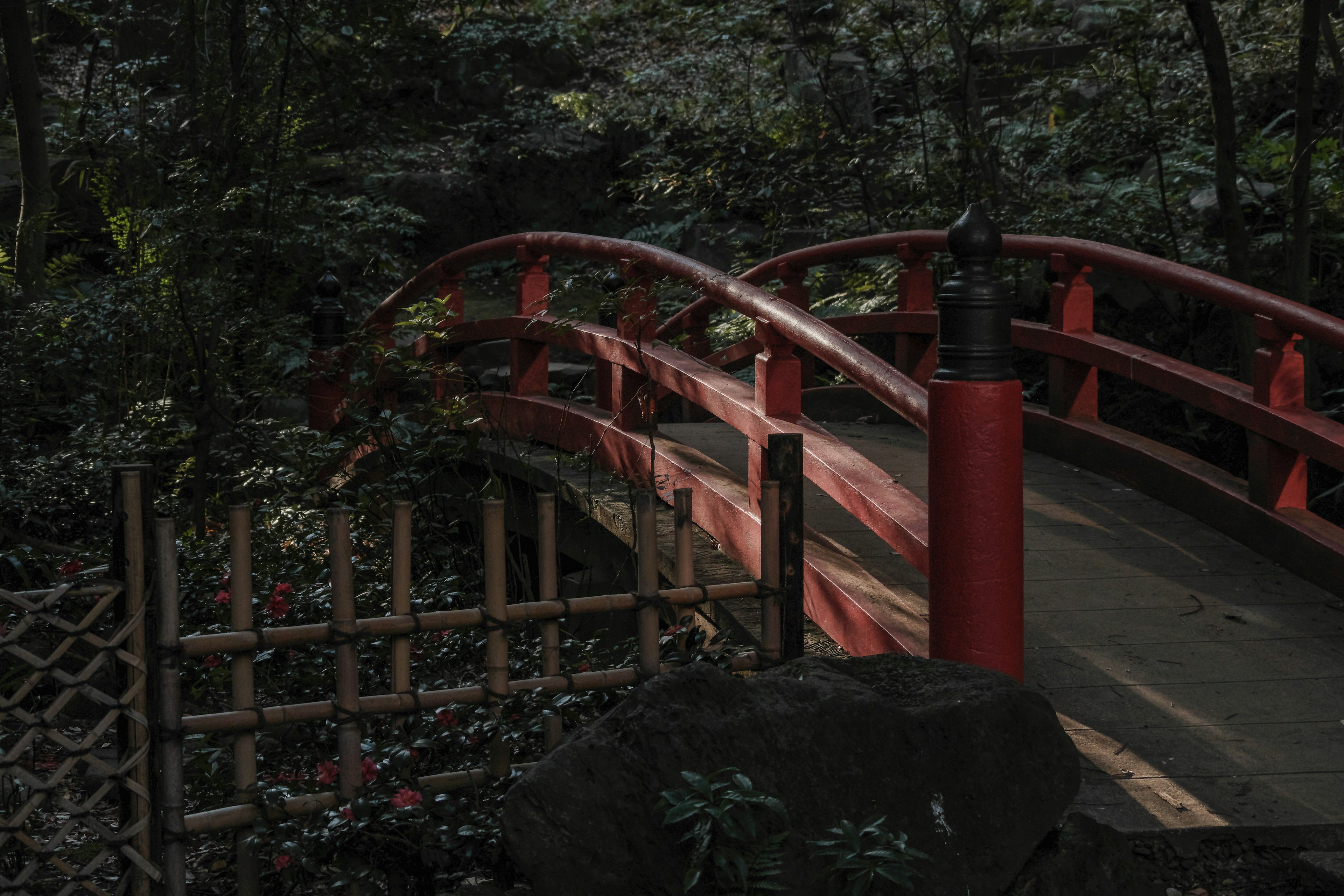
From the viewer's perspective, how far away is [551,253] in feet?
19.4

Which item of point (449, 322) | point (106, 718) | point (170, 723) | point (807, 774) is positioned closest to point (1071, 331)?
point (449, 322)

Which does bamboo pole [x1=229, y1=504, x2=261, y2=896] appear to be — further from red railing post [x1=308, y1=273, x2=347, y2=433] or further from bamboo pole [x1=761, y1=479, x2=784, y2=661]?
red railing post [x1=308, y1=273, x2=347, y2=433]

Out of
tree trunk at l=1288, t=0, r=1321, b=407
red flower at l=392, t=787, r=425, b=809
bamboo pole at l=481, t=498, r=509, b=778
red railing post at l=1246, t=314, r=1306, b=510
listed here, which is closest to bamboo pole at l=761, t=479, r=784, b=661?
bamboo pole at l=481, t=498, r=509, b=778

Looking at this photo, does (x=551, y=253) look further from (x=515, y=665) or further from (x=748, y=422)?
(x=515, y=665)

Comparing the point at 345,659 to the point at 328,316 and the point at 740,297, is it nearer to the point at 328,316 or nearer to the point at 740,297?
the point at 740,297

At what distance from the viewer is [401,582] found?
2.54m

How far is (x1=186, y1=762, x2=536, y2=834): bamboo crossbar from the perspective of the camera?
2.39 meters

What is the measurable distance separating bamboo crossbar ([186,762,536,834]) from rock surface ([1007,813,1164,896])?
1108 mm

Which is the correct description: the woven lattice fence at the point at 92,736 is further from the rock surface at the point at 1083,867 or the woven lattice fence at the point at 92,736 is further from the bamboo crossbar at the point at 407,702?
the rock surface at the point at 1083,867

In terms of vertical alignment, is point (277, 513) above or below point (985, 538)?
below

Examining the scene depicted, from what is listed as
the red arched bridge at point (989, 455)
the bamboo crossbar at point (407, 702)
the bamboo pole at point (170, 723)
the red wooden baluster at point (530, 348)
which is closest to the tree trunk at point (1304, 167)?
the red arched bridge at point (989, 455)

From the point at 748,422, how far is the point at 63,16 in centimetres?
1484

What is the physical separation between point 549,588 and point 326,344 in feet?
17.5

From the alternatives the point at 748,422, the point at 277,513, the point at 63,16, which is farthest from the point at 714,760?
the point at 63,16
